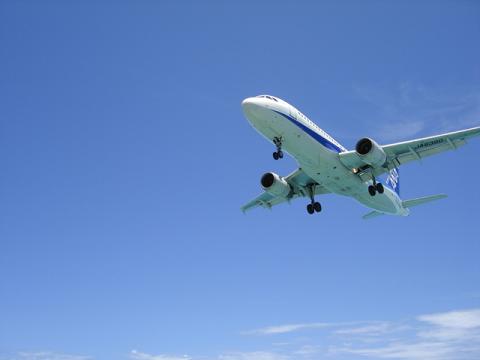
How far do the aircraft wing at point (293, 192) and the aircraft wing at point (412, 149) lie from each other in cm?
557

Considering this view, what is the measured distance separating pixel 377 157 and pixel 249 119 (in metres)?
9.96

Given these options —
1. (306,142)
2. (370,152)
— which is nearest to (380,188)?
(370,152)

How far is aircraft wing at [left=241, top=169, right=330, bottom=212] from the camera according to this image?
4238 centimetres

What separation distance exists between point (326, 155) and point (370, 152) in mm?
3064

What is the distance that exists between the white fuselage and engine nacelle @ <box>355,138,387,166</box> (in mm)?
1813

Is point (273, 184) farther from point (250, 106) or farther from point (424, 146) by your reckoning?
point (424, 146)

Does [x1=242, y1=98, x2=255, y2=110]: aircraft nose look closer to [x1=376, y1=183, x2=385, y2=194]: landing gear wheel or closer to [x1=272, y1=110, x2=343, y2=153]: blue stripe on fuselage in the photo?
[x1=272, y1=110, x2=343, y2=153]: blue stripe on fuselage

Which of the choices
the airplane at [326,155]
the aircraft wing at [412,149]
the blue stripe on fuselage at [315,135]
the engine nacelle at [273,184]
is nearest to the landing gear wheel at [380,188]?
the airplane at [326,155]

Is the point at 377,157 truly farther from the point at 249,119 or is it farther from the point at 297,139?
the point at 249,119

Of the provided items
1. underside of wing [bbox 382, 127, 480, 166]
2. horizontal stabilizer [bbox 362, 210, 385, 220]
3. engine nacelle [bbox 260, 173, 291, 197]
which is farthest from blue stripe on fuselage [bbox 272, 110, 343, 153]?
horizontal stabilizer [bbox 362, 210, 385, 220]

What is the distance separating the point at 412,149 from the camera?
123 feet

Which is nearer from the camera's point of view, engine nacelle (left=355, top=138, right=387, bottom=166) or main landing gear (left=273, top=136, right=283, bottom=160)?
main landing gear (left=273, top=136, right=283, bottom=160)

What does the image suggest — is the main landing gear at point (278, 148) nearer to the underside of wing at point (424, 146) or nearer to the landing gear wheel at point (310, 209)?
the underside of wing at point (424, 146)

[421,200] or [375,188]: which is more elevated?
[421,200]
